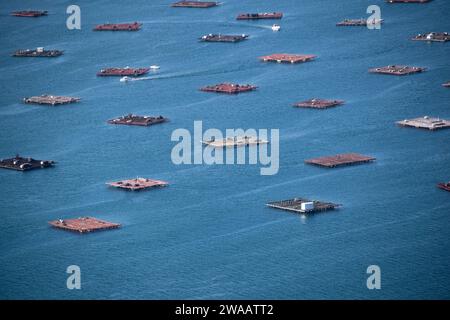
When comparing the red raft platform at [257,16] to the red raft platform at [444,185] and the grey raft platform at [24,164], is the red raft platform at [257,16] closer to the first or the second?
the grey raft platform at [24,164]

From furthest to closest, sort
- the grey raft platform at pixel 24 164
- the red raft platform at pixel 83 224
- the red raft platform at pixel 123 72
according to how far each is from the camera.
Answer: the red raft platform at pixel 123 72
the grey raft platform at pixel 24 164
the red raft platform at pixel 83 224

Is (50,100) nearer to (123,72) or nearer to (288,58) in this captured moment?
(123,72)

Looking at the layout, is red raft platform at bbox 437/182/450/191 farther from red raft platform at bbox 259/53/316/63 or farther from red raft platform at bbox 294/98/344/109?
red raft platform at bbox 259/53/316/63

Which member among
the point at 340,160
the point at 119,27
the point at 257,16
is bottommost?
the point at 340,160

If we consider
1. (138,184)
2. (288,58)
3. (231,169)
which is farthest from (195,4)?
(138,184)

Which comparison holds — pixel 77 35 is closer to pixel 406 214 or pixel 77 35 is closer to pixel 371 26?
pixel 371 26

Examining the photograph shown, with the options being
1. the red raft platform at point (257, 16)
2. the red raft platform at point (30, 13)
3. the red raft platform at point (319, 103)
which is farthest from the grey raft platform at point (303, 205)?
the red raft platform at point (30, 13)
